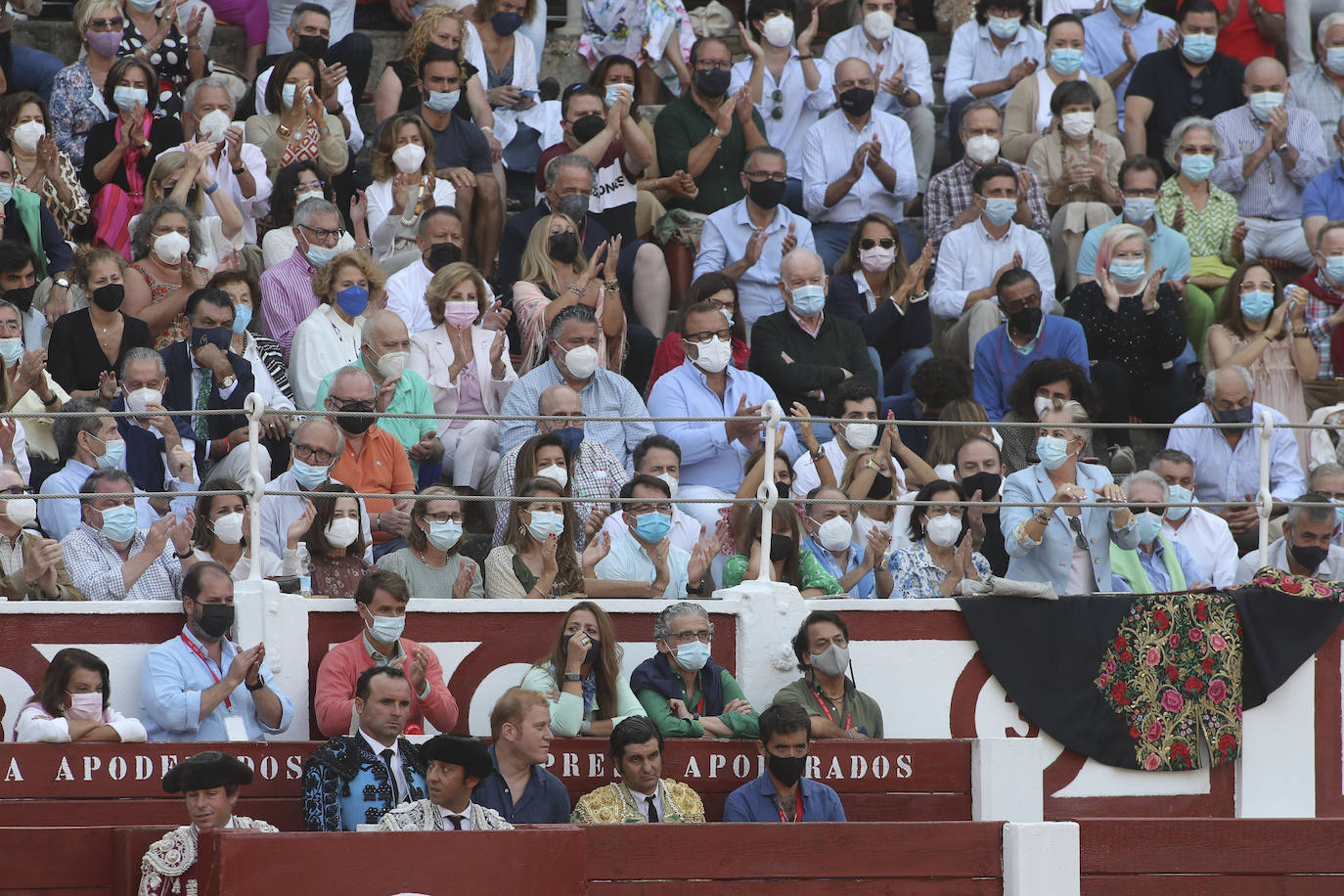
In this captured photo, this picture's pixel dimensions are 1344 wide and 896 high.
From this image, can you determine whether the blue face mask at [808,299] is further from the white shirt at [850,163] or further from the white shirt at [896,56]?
the white shirt at [896,56]

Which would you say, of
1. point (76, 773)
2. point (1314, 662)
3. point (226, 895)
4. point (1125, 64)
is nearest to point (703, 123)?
point (1125, 64)

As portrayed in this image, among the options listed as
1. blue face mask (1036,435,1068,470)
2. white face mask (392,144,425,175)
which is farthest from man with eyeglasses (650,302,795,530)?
white face mask (392,144,425,175)

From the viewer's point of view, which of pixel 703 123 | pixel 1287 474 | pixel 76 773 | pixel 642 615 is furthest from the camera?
pixel 703 123

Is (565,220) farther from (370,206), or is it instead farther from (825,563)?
(825,563)

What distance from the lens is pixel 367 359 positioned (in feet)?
36.8

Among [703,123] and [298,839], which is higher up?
[703,123]

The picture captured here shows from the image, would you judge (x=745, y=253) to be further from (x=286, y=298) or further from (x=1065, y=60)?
(x=1065, y=60)

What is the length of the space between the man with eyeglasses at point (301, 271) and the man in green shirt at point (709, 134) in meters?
2.48

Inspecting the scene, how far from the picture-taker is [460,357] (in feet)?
38.3

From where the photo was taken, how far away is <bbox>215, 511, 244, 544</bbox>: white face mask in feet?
31.1

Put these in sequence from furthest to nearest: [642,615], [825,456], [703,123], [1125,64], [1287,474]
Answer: [1125,64] < [703,123] < [1287,474] < [825,456] < [642,615]

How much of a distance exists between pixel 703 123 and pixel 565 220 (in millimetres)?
1835

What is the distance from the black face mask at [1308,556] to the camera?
10.6 m

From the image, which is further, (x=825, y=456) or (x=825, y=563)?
(x=825, y=456)
